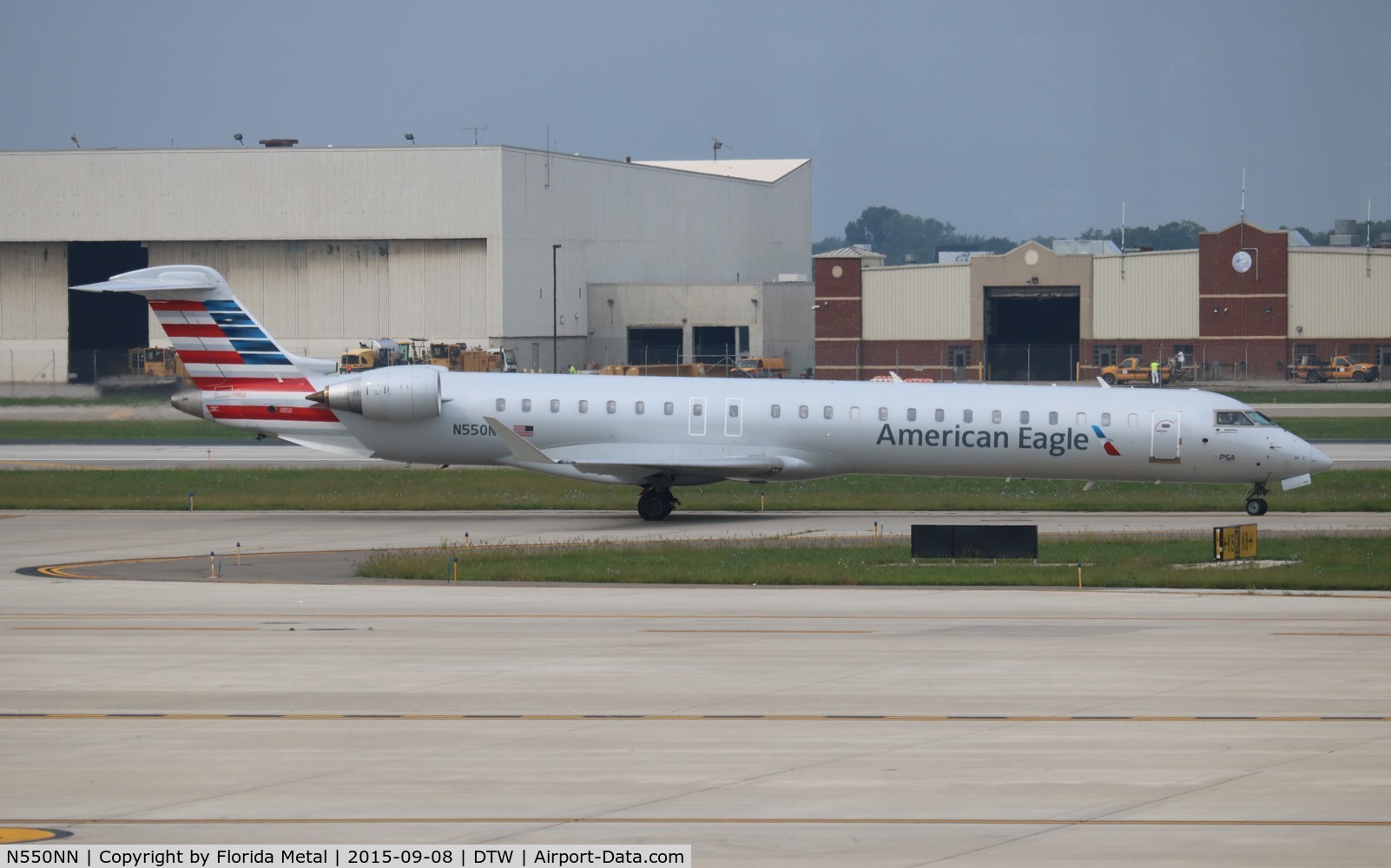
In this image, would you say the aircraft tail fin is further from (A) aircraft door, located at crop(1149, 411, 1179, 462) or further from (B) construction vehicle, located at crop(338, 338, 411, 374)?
(B) construction vehicle, located at crop(338, 338, 411, 374)

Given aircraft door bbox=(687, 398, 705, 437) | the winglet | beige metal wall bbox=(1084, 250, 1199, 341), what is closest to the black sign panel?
aircraft door bbox=(687, 398, 705, 437)

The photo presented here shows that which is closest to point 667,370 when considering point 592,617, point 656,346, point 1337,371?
point 656,346

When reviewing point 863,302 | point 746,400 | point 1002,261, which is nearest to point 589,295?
point 863,302

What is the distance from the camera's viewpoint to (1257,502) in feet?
113

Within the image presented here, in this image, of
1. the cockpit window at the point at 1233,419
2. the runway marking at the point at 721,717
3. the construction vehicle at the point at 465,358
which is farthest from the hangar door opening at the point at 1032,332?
the runway marking at the point at 721,717

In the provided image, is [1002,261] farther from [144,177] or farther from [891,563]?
[891,563]

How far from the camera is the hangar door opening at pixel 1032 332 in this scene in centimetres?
9531

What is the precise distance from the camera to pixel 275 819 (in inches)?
472

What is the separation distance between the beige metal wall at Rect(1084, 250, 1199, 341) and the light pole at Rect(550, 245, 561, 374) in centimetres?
3291

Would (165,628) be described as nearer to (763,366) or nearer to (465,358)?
(465,358)

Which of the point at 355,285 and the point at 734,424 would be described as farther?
the point at 355,285

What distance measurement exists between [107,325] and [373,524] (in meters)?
61.9

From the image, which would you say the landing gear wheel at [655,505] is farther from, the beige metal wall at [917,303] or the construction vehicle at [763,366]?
the beige metal wall at [917,303]

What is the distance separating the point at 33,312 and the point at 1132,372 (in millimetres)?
62816
